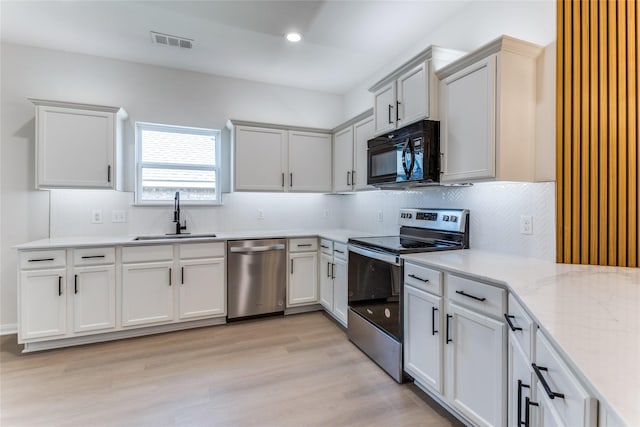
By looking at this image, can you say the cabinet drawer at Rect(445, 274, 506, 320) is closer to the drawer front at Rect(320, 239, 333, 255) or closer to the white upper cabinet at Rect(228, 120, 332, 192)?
the drawer front at Rect(320, 239, 333, 255)

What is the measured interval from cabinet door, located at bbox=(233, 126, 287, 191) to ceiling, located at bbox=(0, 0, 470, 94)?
759 millimetres

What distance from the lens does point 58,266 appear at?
2711 mm

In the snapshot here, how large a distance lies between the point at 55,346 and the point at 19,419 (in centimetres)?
109

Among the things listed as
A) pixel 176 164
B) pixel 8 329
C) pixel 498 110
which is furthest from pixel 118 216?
pixel 498 110

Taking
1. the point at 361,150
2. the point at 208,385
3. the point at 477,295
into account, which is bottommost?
the point at 208,385

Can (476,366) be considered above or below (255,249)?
below

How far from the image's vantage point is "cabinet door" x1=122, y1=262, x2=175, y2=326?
2934 mm

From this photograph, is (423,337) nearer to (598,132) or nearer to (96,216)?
(598,132)

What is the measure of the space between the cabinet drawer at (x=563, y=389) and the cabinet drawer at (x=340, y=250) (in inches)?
79.7

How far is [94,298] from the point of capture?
2.83 metres

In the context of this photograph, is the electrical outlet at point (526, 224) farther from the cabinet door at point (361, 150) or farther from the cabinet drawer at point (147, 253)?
the cabinet drawer at point (147, 253)

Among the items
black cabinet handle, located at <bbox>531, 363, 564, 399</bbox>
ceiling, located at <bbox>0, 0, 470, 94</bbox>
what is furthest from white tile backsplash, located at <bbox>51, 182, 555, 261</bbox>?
ceiling, located at <bbox>0, 0, 470, 94</bbox>

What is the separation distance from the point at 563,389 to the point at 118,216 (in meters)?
3.82

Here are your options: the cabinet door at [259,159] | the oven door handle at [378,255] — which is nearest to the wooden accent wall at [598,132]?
the oven door handle at [378,255]
